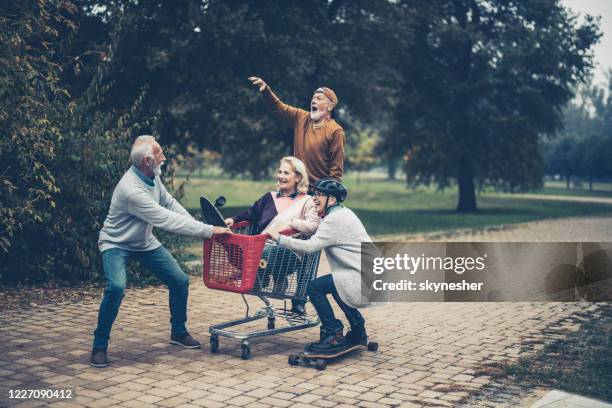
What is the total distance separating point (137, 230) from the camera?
19.3 ft

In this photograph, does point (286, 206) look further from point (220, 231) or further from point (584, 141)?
point (584, 141)

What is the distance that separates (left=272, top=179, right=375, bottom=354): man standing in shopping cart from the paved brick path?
28 centimetres

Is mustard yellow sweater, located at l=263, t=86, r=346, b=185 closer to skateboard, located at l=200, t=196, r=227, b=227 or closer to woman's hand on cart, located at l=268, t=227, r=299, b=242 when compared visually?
woman's hand on cart, located at l=268, t=227, r=299, b=242

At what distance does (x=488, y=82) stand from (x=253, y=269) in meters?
25.2

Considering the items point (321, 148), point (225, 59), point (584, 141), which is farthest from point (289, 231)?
point (584, 141)

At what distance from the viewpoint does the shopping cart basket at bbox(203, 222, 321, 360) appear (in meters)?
5.59

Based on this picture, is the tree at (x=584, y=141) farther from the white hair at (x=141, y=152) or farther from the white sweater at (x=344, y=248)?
the white hair at (x=141, y=152)

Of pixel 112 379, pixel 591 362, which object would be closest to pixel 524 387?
pixel 591 362

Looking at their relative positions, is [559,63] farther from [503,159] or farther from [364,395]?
[364,395]

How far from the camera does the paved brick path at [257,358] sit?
4996 millimetres

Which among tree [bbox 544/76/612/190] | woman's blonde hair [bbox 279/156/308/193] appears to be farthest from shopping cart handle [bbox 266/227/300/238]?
tree [bbox 544/76/612/190]

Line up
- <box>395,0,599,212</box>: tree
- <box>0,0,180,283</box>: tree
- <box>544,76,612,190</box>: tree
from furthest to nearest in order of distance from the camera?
<box>395,0,599,212</box>: tree < <box>544,76,612,190</box>: tree < <box>0,0,180,283</box>: tree

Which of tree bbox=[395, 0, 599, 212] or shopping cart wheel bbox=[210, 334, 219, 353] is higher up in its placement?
tree bbox=[395, 0, 599, 212]

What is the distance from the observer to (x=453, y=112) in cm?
2961
